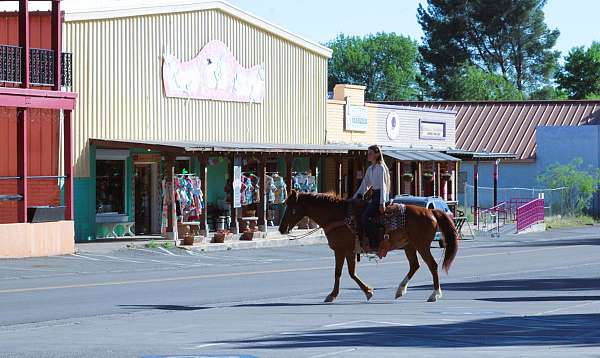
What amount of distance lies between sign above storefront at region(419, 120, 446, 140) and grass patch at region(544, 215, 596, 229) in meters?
6.72

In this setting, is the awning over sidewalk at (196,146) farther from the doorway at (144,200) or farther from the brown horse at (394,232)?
the brown horse at (394,232)

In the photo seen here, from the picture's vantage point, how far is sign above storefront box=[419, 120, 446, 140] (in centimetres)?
5744

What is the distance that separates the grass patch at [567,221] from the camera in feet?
194

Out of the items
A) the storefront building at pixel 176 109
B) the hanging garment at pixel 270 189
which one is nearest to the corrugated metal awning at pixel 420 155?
the storefront building at pixel 176 109

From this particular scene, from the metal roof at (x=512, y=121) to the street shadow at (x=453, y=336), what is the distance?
5552cm

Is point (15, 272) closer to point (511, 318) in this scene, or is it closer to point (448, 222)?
point (448, 222)

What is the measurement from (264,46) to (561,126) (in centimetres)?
2839

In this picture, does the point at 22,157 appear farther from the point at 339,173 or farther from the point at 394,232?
the point at 339,173

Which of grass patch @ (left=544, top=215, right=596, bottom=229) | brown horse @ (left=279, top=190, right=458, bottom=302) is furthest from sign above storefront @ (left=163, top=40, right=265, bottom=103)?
brown horse @ (left=279, top=190, right=458, bottom=302)

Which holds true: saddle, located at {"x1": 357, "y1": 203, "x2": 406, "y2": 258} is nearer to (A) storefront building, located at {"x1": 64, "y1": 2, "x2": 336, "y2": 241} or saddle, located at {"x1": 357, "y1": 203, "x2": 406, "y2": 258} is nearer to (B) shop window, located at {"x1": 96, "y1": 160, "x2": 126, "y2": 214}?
(A) storefront building, located at {"x1": 64, "y1": 2, "x2": 336, "y2": 241}

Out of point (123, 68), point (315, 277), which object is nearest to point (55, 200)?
point (123, 68)

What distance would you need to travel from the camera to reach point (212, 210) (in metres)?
43.1

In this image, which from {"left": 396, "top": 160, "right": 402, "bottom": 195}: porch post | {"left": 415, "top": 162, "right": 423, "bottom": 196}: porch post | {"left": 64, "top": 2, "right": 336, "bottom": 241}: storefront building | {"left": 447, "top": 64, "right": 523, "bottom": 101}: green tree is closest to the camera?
{"left": 64, "top": 2, "right": 336, "bottom": 241}: storefront building

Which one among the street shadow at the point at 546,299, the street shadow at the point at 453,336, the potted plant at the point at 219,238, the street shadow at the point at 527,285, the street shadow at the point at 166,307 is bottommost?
the street shadow at the point at 527,285
